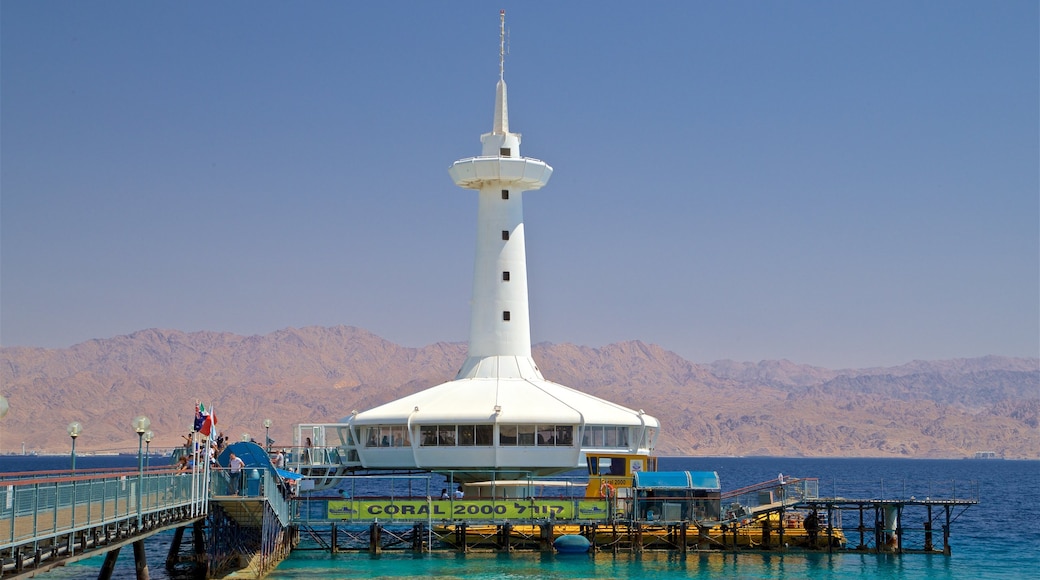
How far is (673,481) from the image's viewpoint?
5000 centimetres

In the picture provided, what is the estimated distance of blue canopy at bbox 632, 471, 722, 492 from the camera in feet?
163

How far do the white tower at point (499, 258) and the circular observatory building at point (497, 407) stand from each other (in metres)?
0.04

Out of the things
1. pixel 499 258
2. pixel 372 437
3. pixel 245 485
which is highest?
pixel 499 258

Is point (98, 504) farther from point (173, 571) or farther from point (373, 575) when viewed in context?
point (173, 571)

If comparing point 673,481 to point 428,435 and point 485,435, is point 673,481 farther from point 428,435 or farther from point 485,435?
point 428,435

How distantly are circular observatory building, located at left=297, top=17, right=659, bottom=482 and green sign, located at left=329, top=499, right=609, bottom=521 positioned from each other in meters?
4.08

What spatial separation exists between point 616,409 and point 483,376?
19.8 feet

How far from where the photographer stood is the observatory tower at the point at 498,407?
53.2 m

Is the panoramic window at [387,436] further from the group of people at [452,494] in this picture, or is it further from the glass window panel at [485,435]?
the glass window panel at [485,435]

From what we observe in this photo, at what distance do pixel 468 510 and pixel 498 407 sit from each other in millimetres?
5358

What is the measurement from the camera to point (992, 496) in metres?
132

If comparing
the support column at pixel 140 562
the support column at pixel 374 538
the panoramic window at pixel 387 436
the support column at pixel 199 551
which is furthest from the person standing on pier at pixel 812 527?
the support column at pixel 140 562

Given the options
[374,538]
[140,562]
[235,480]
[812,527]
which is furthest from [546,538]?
[140,562]

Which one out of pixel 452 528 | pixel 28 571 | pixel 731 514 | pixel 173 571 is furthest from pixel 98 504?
pixel 731 514
